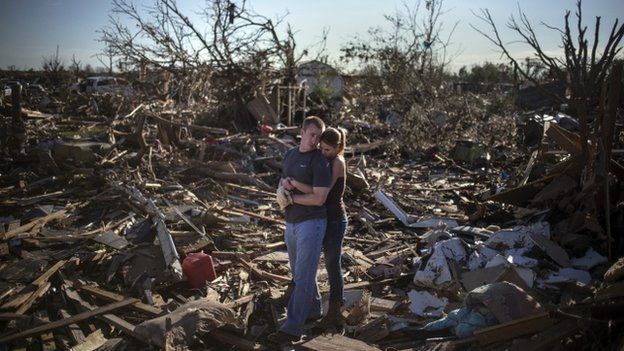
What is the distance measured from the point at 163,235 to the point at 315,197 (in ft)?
9.56

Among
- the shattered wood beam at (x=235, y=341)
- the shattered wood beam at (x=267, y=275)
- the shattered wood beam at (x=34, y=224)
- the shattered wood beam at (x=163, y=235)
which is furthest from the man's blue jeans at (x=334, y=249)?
the shattered wood beam at (x=34, y=224)

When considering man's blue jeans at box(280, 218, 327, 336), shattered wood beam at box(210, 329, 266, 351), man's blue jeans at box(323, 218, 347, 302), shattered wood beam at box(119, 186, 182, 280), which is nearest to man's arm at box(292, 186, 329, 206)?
man's blue jeans at box(280, 218, 327, 336)

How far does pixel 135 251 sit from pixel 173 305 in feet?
4.35

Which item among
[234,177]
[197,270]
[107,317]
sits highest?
[234,177]

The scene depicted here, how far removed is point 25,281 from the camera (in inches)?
197

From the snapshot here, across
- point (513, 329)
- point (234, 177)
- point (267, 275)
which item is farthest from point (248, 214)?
point (513, 329)

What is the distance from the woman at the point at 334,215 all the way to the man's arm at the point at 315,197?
60mm

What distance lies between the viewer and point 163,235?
596cm

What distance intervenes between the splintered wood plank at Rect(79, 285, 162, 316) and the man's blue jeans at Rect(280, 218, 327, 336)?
1402 mm

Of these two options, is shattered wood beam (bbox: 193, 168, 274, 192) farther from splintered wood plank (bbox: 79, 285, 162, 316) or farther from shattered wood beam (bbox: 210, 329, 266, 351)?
shattered wood beam (bbox: 210, 329, 266, 351)

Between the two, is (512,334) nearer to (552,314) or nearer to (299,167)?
(552,314)

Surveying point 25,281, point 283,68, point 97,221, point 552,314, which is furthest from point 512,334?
point 283,68

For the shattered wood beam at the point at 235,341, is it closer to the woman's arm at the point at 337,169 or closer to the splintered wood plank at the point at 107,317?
the splintered wood plank at the point at 107,317

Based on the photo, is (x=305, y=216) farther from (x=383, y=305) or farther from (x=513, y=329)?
(x=513, y=329)
